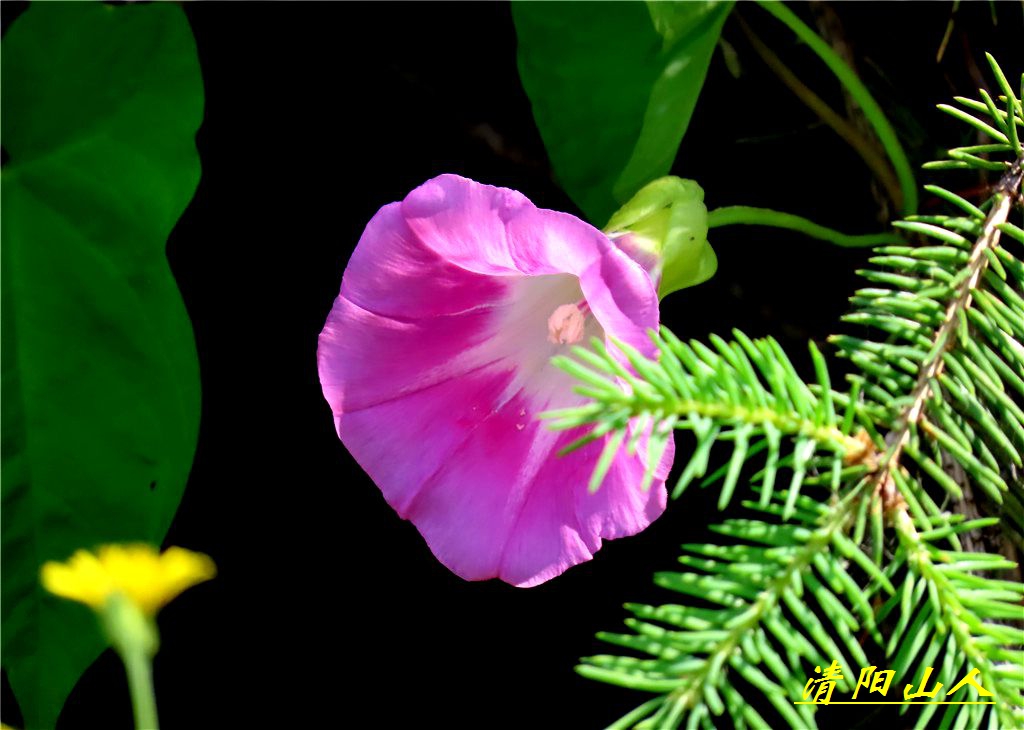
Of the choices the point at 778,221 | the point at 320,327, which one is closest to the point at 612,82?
the point at 778,221

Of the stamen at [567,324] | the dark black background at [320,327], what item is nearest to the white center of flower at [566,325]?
the stamen at [567,324]

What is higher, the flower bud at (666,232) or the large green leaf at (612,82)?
the large green leaf at (612,82)

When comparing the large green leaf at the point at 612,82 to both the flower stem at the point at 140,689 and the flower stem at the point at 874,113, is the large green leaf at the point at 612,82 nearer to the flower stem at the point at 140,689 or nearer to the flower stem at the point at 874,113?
the flower stem at the point at 874,113

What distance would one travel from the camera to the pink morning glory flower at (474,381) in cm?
60

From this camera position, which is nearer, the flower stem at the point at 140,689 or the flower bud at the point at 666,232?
the flower stem at the point at 140,689

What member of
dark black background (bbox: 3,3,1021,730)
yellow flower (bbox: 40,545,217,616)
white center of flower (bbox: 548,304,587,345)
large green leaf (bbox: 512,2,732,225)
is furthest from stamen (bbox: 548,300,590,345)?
yellow flower (bbox: 40,545,217,616)

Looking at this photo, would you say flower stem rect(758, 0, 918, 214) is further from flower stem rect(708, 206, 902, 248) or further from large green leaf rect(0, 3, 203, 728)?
large green leaf rect(0, 3, 203, 728)

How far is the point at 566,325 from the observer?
0.75 metres

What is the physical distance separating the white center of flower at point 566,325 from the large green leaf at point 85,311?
A: 265 mm

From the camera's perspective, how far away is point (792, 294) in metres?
0.97

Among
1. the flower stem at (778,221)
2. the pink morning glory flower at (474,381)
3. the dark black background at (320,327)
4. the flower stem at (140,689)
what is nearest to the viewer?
the flower stem at (140,689)

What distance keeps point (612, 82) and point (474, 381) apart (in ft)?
→ 0.80

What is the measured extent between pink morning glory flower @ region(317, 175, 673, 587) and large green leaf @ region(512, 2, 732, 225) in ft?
0.35

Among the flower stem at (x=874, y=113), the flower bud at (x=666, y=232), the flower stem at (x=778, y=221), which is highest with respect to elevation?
the flower stem at (x=874, y=113)
